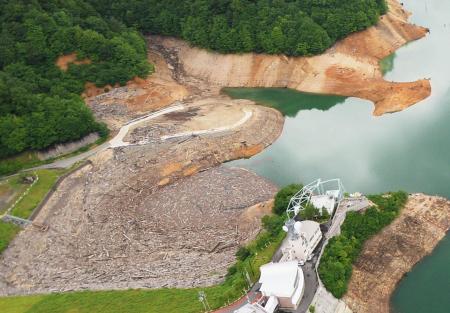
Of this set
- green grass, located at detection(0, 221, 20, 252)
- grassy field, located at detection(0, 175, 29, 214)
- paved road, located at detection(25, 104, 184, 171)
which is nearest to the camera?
green grass, located at detection(0, 221, 20, 252)

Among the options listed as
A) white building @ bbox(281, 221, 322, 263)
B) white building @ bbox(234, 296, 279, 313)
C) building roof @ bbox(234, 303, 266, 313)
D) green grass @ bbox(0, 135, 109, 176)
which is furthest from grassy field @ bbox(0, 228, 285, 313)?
green grass @ bbox(0, 135, 109, 176)

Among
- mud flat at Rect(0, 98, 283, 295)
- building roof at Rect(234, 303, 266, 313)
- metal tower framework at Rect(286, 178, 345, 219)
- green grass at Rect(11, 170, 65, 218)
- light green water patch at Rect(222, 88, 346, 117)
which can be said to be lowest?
mud flat at Rect(0, 98, 283, 295)

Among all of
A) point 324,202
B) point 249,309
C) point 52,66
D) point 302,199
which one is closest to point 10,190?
point 52,66

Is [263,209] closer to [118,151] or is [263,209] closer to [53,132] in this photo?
[118,151]

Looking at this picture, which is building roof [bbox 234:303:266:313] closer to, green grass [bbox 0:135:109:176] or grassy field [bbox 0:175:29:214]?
grassy field [bbox 0:175:29:214]

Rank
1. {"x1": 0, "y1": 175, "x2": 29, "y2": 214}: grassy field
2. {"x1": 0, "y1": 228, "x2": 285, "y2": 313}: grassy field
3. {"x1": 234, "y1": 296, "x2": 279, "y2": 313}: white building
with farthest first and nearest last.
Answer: {"x1": 0, "y1": 175, "x2": 29, "y2": 214}: grassy field
{"x1": 0, "y1": 228, "x2": 285, "y2": 313}: grassy field
{"x1": 234, "y1": 296, "x2": 279, "y2": 313}: white building

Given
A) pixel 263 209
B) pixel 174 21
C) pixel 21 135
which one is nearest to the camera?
pixel 263 209

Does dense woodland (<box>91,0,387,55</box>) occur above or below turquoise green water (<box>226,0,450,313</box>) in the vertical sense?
above

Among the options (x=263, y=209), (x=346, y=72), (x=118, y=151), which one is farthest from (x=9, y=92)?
(x=346, y=72)
